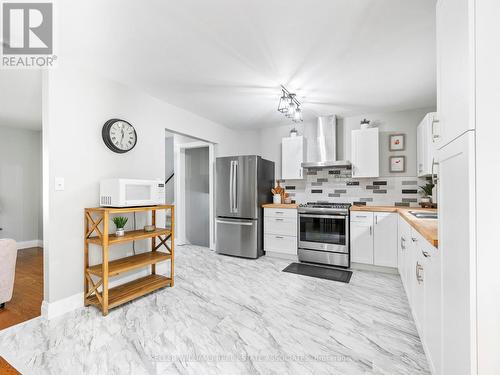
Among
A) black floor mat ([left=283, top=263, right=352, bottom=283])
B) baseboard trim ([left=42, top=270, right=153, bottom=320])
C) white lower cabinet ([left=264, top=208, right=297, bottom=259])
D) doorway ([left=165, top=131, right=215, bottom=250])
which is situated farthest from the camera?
doorway ([left=165, top=131, right=215, bottom=250])

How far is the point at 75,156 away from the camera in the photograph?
7.68ft

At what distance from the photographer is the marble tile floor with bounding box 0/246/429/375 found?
1.58m

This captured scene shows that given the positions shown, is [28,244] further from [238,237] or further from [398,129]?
[398,129]

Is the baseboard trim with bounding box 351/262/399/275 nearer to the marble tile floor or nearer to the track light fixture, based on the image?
the marble tile floor

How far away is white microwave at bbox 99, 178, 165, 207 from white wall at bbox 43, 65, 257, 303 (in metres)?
0.20

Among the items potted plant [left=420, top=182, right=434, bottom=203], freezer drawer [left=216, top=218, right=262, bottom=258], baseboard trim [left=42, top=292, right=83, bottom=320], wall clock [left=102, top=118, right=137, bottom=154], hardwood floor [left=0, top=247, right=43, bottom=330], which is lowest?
hardwood floor [left=0, top=247, right=43, bottom=330]

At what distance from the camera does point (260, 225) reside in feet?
13.6

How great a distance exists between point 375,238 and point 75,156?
11.9 ft

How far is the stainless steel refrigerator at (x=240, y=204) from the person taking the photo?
404 cm

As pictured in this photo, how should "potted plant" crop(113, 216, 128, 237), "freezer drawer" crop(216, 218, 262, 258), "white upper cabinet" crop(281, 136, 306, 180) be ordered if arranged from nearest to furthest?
"potted plant" crop(113, 216, 128, 237), "freezer drawer" crop(216, 218, 262, 258), "white upper cabinet" crop(281, 136, 306, 180)

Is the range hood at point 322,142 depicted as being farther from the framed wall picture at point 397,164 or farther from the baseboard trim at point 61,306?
the baseboard trim at point 61,306

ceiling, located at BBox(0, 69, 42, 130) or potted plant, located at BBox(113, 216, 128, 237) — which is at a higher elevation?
ceiling, located at BBox(0, 69, 42, 130)

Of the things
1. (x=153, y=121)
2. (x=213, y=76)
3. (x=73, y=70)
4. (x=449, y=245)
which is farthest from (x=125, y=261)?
(x=449, y=245)

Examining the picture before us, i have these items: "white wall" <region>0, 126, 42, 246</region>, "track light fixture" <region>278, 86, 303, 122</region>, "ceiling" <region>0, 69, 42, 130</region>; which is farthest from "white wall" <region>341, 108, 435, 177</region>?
"white wall" <region>0, 126, 42, 246</region>
